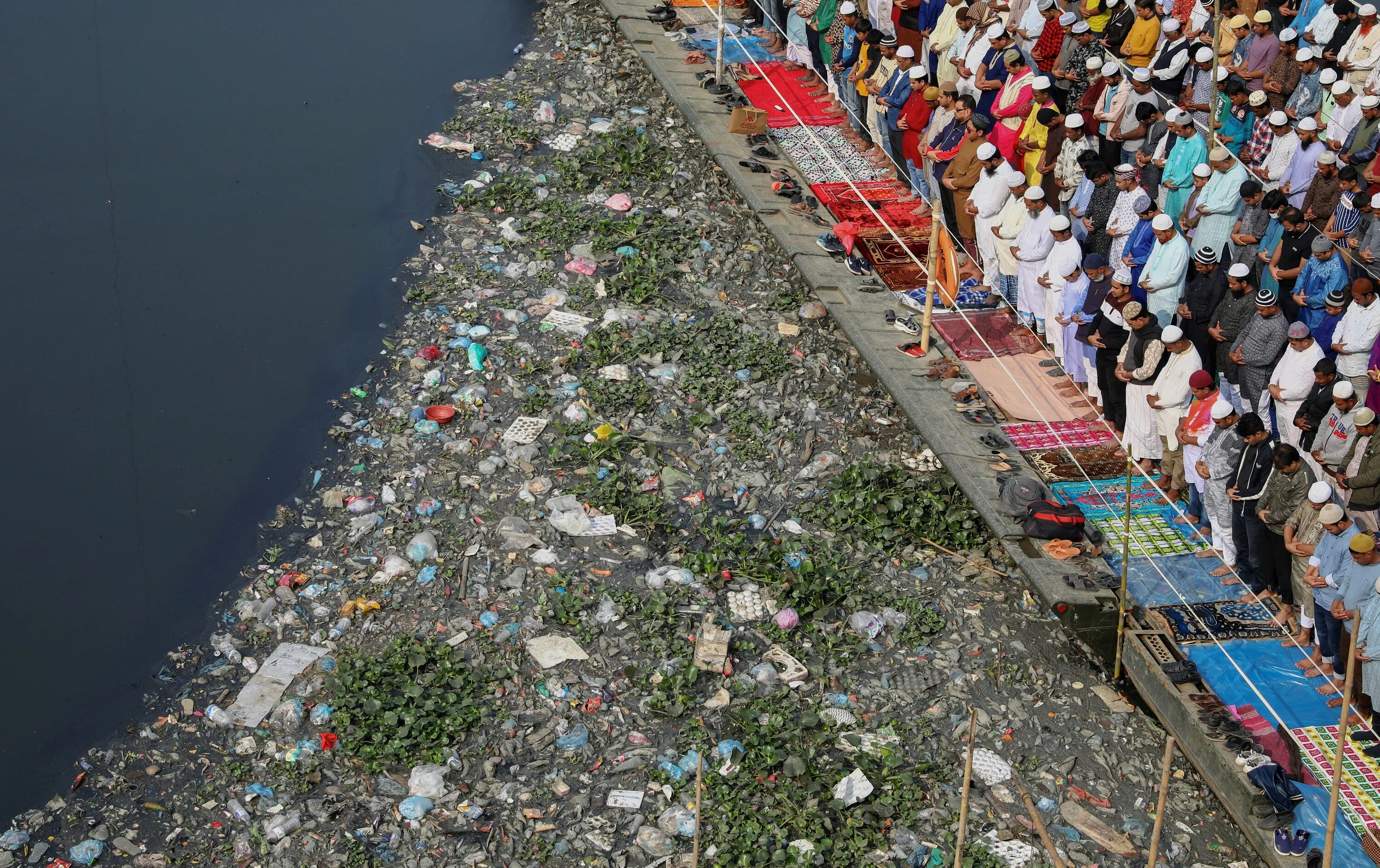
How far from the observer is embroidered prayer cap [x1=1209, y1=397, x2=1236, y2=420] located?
25.1 ft

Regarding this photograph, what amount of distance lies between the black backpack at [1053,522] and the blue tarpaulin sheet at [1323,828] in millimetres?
1859

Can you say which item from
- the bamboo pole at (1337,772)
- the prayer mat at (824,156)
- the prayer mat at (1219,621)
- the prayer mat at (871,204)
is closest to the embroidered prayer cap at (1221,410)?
the prayer mat at (1219,621)

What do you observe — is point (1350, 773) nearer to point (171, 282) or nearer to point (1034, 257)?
point (1034, 257)

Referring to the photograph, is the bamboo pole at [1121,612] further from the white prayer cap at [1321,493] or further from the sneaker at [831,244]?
the sneaker at [831,244]

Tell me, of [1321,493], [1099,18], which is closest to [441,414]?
[1321,493]

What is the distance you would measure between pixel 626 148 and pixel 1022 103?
154 inches

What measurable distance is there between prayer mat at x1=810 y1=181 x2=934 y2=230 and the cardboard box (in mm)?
1003

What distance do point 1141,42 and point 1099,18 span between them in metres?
0.45

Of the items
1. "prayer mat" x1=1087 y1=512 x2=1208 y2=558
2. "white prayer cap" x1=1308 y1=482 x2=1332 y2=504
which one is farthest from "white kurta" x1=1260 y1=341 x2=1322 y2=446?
"white prayer cap" x1=1308 y1=482 x2=1332 y2=504

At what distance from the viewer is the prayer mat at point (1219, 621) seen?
7.79 metres

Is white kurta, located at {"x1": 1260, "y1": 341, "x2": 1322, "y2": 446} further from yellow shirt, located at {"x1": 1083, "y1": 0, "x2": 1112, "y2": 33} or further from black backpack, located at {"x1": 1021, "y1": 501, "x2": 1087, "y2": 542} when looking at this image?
yellow shirt, located at {"x1": 1083, "y1": 0, "x2": 1112, "y2": 33}

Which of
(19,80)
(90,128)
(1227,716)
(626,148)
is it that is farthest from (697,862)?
(19,80)

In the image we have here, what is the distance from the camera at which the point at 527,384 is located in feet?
33.7

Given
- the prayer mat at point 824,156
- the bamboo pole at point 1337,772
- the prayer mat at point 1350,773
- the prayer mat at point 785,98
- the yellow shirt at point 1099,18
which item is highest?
the yellow shirt at point 1099,18
